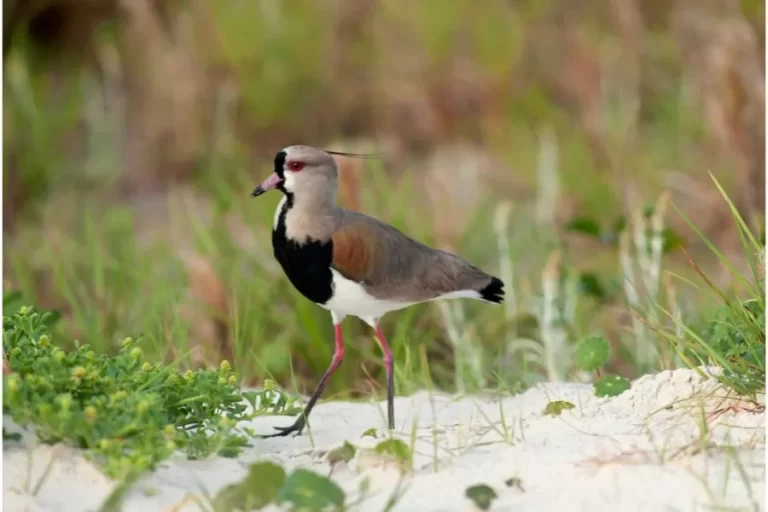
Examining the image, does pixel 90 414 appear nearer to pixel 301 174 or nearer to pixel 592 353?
pixel 301 174

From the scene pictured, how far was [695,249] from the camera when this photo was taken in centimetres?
604

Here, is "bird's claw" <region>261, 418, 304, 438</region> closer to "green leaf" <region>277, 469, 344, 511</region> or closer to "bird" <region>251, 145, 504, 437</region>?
"bird" <region>251, 145, 504, 437</region>

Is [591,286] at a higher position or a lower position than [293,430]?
higher

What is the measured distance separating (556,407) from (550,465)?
1.54ft

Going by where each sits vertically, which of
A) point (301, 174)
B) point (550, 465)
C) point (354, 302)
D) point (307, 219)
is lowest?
point (550, 465)

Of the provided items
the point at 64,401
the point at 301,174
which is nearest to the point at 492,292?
the point at 301,174

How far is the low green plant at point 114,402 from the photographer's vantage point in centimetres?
250

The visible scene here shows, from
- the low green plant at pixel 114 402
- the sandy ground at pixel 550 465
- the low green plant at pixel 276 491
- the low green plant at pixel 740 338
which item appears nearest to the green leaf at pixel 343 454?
the sandy ground at pixel 550 465

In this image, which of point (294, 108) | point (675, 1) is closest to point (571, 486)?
point (294, 108)

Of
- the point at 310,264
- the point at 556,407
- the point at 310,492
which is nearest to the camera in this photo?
the point at 310,492

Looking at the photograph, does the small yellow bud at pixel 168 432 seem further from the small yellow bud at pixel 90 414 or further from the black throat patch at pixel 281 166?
the black throat patch at pixel 281 166

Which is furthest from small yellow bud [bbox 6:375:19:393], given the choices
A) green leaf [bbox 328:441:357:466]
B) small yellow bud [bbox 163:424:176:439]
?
green leaf [bbox 328:441:357:466]

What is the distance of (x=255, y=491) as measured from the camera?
2.37 m

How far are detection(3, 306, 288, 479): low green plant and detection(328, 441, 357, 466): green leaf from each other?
21cm
